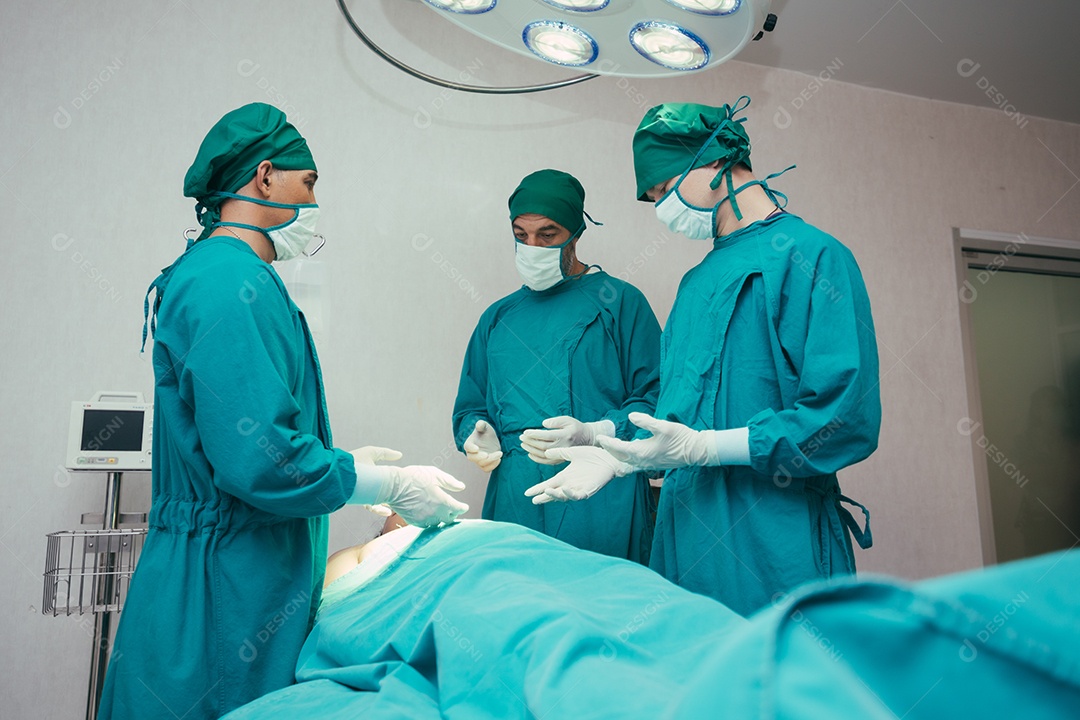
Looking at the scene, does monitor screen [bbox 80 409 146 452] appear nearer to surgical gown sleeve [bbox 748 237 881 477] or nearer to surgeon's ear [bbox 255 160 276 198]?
surgeon's ear [bbox 255 160 276 198]

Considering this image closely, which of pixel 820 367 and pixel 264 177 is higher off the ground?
pixel 264 177

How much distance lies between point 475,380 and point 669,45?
128 cm

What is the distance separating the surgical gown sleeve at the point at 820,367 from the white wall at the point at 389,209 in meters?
1.59

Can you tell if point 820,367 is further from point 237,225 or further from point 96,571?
point 96,571

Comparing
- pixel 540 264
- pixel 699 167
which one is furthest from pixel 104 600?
pixel 699 167

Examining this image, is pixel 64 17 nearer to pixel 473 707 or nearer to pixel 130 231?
pixel 130 231

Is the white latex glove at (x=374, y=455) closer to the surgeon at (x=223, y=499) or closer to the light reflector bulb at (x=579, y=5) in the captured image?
the surgeon at (x=223, y=499)

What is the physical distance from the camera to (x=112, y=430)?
7.47 ft

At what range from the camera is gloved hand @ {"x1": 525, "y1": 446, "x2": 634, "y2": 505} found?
1.85 metres

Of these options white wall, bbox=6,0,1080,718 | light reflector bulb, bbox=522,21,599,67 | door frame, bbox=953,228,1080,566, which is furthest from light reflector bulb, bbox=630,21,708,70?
door frame, bbox=953,228,1080,566

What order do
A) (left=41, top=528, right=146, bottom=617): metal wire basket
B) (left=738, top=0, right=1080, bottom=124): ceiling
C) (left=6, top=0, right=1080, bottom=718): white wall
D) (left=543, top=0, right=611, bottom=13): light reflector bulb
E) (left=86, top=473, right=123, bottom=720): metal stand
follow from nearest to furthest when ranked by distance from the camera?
(left=543, top=0, right=611, bottom=13): light reflector bulb
(left=41, top=528, right=146, bottom=617): metal wire basket
(left=86, top=473, right=123, bottom=720): metal stand
(left=6, top=0, right=1080, bottom=718): white wall
(left=738, top=0, right=1080, bottom=124): ceiling

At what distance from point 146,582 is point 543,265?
1464 mm

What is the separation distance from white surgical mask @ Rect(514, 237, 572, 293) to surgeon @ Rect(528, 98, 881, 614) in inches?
21.9

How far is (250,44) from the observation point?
9.84 ft
